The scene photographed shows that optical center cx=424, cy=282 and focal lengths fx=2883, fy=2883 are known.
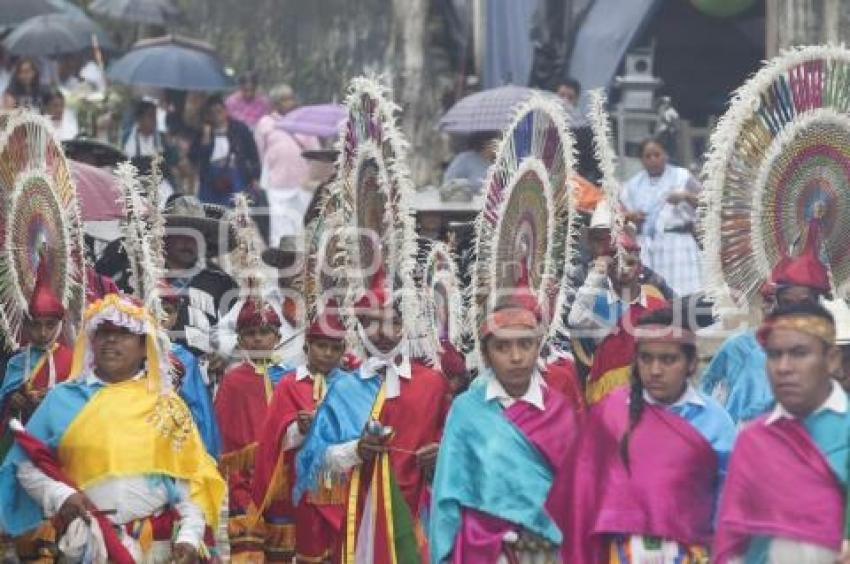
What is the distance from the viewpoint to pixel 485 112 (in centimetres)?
1955

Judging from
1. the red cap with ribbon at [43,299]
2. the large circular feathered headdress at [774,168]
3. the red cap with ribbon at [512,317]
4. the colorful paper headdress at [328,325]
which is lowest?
the red cap with ribbon at [512,317]

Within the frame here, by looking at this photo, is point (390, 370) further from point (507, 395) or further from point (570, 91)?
point (570, 91)

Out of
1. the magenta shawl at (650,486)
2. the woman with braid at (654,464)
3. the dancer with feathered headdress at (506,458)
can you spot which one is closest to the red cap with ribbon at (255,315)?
the dancer with feathered headdress at (506,458)

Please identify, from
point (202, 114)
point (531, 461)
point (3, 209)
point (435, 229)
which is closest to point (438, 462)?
point (531, 461)

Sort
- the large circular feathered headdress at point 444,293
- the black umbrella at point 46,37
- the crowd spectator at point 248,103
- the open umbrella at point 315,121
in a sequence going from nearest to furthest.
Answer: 1. the large circular feathered headdress at point 444,293
2. the open umbrella at point 315,121
3. the crowd spectator at point 248,103
4. the black umbrella at point 46,37

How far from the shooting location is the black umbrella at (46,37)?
79.7 feet

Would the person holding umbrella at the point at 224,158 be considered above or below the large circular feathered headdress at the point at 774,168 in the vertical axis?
above

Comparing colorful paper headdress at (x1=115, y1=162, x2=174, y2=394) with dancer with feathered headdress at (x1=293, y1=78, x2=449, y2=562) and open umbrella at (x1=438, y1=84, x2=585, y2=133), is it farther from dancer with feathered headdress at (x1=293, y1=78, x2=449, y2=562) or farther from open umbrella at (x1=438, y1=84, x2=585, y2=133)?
open umbrella at (x1=438, y1=84, x2=585, y2=133)

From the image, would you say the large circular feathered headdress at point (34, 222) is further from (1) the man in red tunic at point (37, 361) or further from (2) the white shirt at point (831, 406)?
(2) the white shirt at point (831, 406)

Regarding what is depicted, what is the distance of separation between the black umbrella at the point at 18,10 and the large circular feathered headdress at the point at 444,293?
1081 cm

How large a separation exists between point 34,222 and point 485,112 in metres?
6.45

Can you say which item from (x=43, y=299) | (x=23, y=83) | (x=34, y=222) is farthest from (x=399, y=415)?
(x=23, y=83)

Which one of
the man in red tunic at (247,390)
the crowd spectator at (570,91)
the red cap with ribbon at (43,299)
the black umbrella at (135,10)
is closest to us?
the red cap with ribbon at (43,299)

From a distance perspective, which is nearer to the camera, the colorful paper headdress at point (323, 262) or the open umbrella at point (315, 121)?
the colorful paper headdress at point (323, 262)
